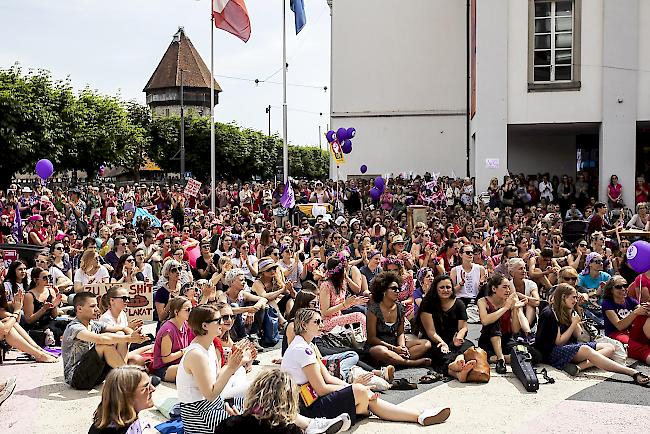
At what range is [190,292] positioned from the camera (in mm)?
9211

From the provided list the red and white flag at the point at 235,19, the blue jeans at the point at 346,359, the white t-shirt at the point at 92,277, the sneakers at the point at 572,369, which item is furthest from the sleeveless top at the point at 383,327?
the red and white flag at the point at 235,19

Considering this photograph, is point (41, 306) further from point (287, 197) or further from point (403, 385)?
point (287, 197)

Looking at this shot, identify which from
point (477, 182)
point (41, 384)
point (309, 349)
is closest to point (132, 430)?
point (309, 349)

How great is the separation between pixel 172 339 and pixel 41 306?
3.10 m

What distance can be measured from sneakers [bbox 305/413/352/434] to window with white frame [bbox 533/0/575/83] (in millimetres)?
18865

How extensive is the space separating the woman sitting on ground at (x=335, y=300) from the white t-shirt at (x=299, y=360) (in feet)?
9.85

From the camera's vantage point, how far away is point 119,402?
4.67m

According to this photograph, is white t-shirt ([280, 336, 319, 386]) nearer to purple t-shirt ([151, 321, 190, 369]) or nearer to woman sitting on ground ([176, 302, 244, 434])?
woman sitting on ground ([176, 302, 244, 434])

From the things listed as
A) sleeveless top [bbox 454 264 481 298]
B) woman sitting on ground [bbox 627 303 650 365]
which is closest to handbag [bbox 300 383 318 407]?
woman sitting on ground [bbox 627 303 650 365]

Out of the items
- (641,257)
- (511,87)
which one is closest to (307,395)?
(641,257)

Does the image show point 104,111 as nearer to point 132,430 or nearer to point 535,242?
point 535,242

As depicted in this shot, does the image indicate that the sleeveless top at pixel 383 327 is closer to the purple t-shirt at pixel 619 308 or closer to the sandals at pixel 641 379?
the sandals at pixel 641 379

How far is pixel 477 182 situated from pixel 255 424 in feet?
65.7

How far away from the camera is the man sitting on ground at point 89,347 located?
791 centimetres
